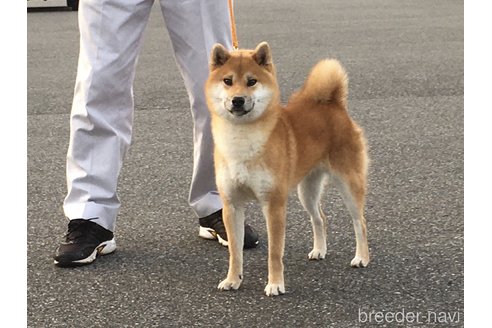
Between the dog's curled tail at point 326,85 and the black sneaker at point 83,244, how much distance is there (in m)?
1.05

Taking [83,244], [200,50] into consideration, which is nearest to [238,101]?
[200,50]

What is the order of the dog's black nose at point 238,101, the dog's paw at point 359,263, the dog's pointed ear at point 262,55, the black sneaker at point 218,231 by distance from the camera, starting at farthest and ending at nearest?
the black sneaker at point 218,231 < the dog's paw at point 359,263 < the dog's pointed ear at point 262,55 < the dog's black nose at point 238,101

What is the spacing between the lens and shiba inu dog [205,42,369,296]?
367 cm

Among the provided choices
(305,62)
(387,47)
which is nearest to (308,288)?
(305,62)

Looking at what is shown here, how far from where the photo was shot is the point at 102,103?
4184 millimetres

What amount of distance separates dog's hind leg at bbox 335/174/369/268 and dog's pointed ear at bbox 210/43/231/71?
2.40 ft

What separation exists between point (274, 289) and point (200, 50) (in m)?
1.13

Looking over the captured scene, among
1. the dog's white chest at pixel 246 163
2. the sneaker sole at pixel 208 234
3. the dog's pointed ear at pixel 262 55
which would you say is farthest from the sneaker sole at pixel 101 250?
the dog's pointed ear at pixel 262 55

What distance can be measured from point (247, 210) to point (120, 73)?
3.50ft

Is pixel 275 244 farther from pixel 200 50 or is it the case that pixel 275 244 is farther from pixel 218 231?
pixel 200 50

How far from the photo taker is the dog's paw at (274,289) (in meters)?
3.74

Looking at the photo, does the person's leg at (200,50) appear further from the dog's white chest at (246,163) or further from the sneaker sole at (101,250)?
the dog's white chest at (246,163)

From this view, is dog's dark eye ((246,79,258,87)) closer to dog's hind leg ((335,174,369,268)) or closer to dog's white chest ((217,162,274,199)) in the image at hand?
dog's white chest ((217,162,274,199))

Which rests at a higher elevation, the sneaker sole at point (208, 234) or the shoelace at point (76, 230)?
the shoelace at point (76, 230)
